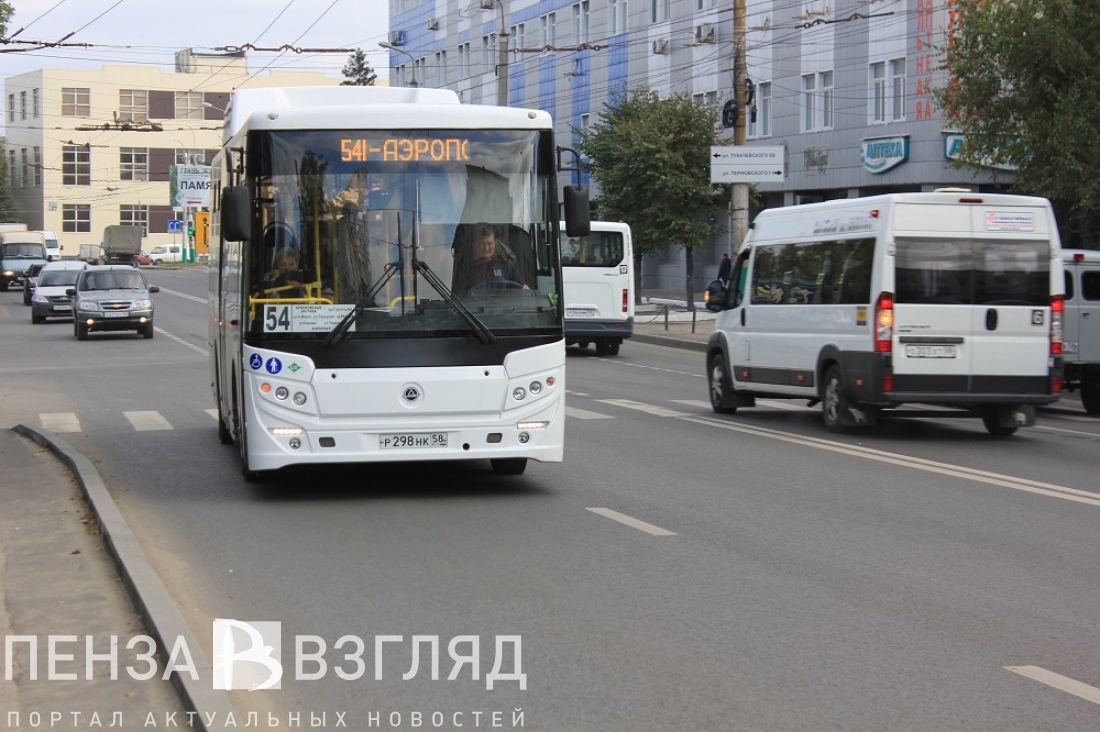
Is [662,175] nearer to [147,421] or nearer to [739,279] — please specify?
[739,279]

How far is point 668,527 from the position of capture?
10523mm

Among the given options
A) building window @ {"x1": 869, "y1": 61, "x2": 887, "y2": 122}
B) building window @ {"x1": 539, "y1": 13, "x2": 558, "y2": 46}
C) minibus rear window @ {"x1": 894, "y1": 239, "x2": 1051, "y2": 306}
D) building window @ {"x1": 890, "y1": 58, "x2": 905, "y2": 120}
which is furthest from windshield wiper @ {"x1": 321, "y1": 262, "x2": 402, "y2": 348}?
building window @ {"x1": 539, "y1": 13, "x2": 558, "y2": 46}

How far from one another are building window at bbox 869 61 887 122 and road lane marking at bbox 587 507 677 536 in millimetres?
34752

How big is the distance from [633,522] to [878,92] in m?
35.6

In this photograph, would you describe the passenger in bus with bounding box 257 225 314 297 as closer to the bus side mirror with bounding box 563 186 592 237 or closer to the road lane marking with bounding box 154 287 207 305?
the bus side mirror with bounding box 563 186 592 237

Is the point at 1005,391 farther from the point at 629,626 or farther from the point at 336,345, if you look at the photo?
the point at 629,626

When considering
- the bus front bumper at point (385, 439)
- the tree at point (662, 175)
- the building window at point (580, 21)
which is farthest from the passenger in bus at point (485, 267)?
the building window at point (580, 21)

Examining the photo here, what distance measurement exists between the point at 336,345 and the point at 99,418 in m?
8.50

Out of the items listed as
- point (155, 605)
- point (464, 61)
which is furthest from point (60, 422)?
point (464, 61)

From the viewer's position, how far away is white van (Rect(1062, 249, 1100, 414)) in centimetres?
2002

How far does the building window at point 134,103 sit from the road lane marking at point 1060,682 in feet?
381

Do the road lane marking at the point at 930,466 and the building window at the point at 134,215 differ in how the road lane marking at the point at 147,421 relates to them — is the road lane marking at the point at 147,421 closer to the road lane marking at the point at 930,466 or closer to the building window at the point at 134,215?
the road lane marking at the point at 930,466

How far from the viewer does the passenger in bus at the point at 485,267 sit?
1168cm

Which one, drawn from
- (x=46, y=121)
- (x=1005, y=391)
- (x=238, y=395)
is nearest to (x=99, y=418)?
(x=238, y=395)
